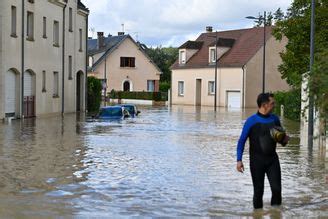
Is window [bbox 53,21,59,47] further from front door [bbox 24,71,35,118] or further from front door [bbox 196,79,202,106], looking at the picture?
front door [bbox 196,79,202,106]

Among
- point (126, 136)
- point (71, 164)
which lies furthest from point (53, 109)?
point (71, 164)

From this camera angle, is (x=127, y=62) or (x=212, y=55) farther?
(x=127, y=62)

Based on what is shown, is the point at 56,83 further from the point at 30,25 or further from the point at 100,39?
the point at 100,39

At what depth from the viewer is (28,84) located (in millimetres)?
39344

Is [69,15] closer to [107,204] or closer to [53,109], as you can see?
[53,109]

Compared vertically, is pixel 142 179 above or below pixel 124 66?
below

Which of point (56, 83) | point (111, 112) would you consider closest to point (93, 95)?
point (56, 83)

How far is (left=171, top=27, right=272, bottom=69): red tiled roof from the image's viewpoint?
63.8m

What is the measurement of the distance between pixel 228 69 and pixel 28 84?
29.3m

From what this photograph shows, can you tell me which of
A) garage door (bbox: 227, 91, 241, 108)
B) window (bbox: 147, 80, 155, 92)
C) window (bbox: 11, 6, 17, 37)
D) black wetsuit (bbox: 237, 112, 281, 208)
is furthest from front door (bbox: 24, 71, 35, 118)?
window (bbox: 147, 80, 155, 92)

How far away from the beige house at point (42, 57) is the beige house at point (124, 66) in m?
31.6

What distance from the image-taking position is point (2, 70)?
34469 mm

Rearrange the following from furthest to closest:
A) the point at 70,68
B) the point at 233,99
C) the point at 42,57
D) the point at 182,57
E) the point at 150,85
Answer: the point at 150,85 < the point at 182,57 < the point at 233,99 < the point at 70,68 < the point at 42,57

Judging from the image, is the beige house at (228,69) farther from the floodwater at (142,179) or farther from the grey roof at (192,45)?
the floodwater at (142,179)
